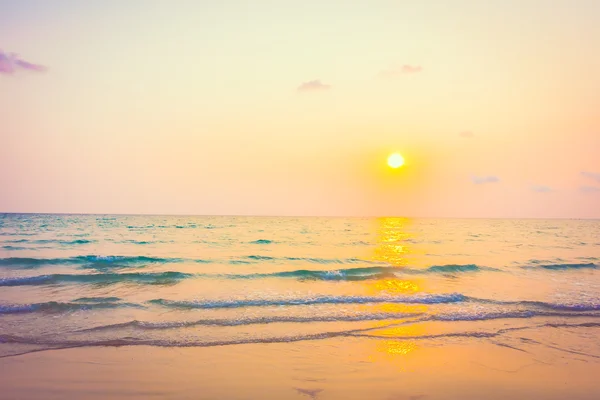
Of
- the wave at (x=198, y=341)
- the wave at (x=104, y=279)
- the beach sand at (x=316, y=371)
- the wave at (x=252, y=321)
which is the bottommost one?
the wave at (x=104, y=279)

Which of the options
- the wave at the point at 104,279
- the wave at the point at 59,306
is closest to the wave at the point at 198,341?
the wave at the point at 59,306

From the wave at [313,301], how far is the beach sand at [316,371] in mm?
4695

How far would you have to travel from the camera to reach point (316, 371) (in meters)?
8.05

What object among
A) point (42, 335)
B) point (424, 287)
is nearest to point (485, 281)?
point (424, 287)

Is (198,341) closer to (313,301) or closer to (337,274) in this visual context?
(313,301)

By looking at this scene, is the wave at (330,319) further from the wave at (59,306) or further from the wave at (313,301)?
the wave at (59,306)

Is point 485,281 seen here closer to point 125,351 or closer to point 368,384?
point 368,384

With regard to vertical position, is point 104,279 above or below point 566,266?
below

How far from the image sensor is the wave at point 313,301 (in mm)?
14341

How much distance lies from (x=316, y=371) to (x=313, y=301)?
709 cm

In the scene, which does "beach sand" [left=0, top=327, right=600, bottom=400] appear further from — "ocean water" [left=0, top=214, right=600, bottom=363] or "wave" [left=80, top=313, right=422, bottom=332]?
"wave" [left=80, top=313, right=422, bottom=332]

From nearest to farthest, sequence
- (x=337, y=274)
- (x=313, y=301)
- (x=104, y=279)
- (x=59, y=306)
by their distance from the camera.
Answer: (x=59, y=306)
(x=313, y=301)
(x=104, y=279)
(x=337, y=274)

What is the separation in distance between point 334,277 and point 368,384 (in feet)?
47.3

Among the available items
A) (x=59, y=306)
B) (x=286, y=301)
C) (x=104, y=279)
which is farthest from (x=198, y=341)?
(x=104, y=279)
